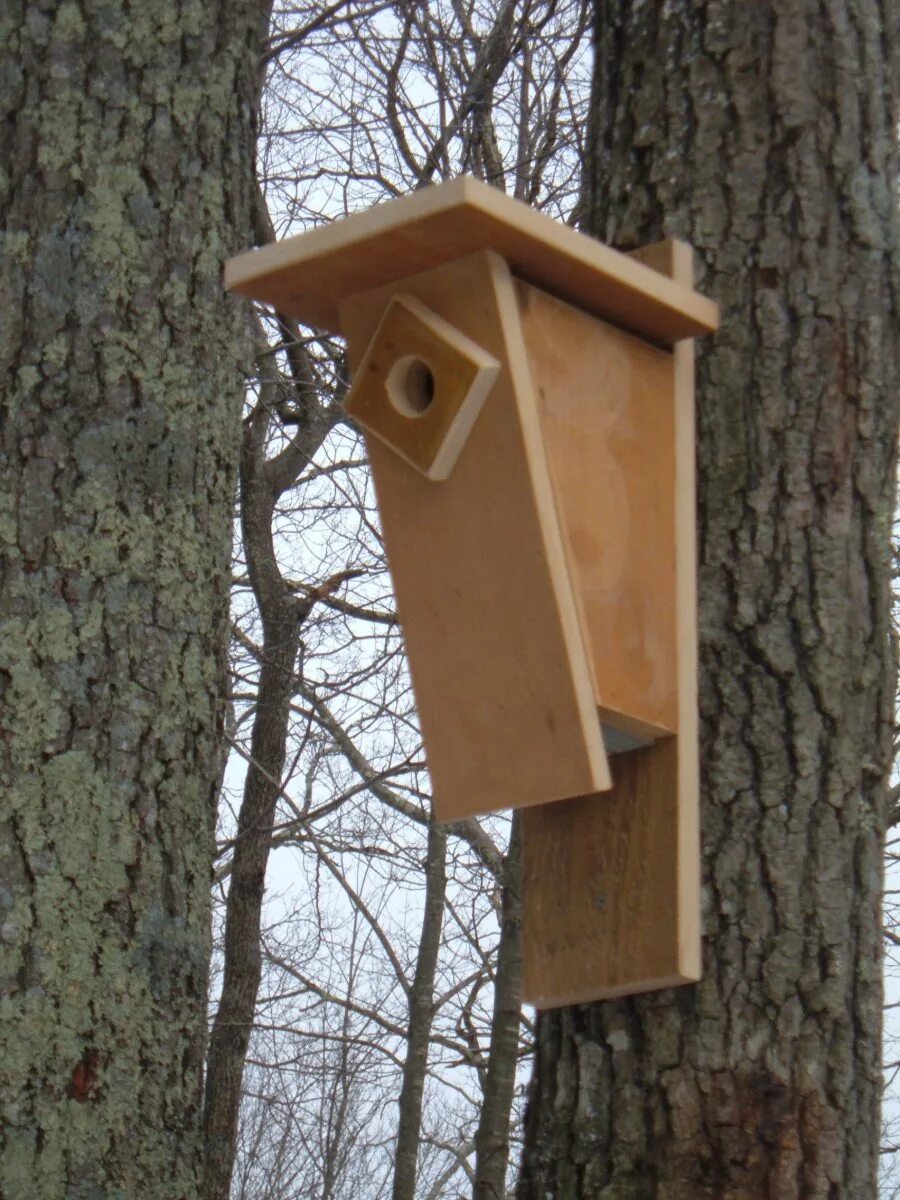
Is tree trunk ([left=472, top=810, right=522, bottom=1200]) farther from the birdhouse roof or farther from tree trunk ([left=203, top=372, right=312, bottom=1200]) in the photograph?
the birdhouse roof

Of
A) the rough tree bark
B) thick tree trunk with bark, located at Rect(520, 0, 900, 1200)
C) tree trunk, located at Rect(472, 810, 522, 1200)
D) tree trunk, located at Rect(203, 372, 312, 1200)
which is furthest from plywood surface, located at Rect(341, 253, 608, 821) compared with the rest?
the rough tree bark

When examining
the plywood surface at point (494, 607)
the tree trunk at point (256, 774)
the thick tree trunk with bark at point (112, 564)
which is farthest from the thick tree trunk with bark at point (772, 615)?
the tree trunk at point (256, 774)

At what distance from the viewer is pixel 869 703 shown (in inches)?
67.6

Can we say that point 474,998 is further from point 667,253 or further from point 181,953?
point 667,253

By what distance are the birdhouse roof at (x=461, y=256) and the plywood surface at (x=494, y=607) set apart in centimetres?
4

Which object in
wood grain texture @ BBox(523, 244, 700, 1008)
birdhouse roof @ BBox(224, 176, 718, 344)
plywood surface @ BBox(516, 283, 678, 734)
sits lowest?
wood grain texture @ BBox(523, 244, 700, 1008)

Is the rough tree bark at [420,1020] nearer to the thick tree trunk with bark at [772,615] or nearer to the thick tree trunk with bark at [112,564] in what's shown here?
the thick tree trunk with bark at [112,564]

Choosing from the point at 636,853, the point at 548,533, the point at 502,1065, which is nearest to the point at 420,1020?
the point at 502,1065

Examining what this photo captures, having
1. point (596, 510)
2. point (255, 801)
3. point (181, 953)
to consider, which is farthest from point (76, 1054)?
point (255, 801)

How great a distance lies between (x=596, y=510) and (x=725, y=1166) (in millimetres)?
672

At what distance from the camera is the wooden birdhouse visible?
1.66 m

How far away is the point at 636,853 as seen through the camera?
171 centimetres

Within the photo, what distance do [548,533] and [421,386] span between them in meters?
0.27

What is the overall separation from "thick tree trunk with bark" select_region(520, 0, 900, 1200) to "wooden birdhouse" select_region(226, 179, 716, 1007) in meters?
0.04
